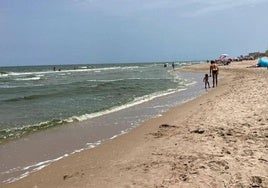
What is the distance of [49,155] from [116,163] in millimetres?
2354

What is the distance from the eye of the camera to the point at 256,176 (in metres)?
5.16

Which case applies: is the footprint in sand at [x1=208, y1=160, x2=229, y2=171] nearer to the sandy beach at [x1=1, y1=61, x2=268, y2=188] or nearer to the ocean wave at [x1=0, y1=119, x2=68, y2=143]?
the sandy beach at [x1=1, y1=61, x2=268, y2=188]

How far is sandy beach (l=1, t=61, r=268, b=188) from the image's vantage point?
5.28 metres

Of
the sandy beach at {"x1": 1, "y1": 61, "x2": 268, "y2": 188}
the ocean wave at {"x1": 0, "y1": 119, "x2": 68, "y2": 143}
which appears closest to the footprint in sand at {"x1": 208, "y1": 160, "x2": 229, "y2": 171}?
the sandy beach at {"x1": 1, "y1": 61, "x2": 268, "y2": 188}

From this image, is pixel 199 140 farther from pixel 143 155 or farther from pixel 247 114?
pixel 247 114

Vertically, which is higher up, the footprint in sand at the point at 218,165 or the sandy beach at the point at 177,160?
the footprint in sand at the point at 218,165

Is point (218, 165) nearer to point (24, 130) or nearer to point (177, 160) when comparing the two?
point (177, 160)

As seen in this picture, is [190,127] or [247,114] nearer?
[190,127]

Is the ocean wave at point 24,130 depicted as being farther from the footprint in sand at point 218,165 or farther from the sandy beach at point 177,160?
the footprint in sand at point 218,165

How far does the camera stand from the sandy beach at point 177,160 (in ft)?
17.3

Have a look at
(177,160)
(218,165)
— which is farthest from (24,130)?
(218,165)

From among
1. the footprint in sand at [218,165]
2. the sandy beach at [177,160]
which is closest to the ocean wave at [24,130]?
the sandy beach at [177,160]

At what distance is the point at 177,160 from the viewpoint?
6215 millimetres

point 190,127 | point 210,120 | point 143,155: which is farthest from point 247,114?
point 143,155
